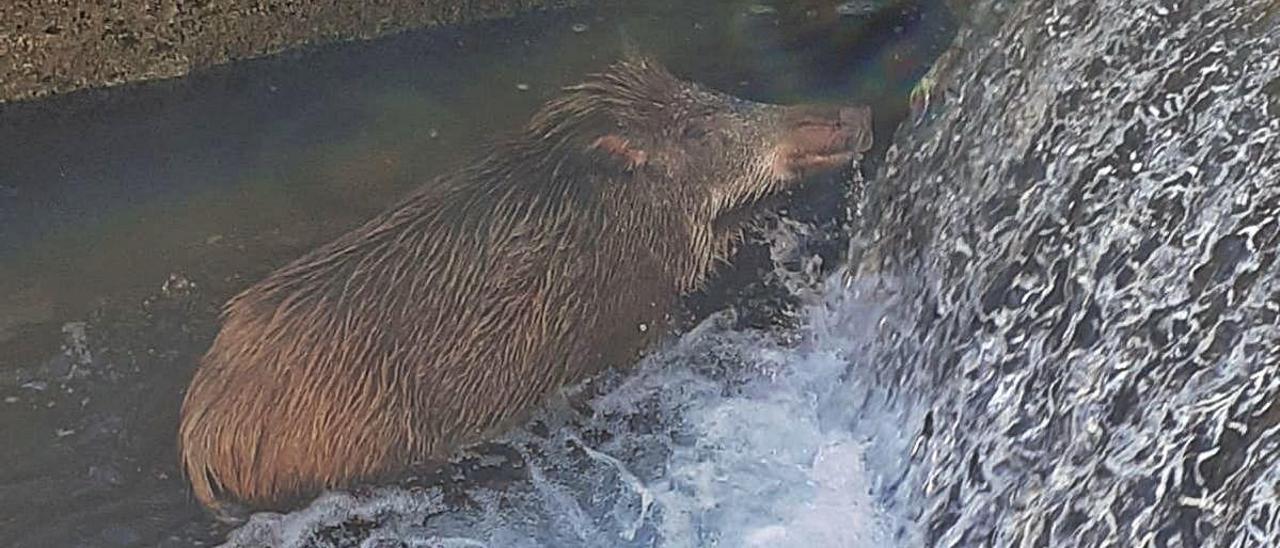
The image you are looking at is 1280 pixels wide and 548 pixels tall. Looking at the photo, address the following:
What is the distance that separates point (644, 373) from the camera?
3.72 m

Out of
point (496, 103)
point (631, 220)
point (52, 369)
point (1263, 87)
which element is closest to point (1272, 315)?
point (1263, 87)

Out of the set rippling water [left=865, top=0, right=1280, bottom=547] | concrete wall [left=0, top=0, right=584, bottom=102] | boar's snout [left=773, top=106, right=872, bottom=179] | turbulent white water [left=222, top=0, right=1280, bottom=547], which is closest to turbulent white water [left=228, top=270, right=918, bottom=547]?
turbulent white water [left=222, top=0, right=1280, bottom=547]

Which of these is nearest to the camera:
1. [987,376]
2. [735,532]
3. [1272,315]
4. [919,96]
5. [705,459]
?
[1272,315]

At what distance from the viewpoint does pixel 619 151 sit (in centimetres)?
377

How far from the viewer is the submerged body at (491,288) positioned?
3248 mm

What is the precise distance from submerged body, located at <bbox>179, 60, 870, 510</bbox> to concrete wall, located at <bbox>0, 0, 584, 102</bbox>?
1.44 metres

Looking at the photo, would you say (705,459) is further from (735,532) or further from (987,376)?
(987,376)

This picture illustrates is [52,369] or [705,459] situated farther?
[52,369]

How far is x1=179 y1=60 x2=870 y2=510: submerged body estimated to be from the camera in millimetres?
3248

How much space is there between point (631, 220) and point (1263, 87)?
5.12 feet

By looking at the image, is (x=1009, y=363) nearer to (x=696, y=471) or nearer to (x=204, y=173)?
(x=696, y=471)

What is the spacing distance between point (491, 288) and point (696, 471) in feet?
1.92

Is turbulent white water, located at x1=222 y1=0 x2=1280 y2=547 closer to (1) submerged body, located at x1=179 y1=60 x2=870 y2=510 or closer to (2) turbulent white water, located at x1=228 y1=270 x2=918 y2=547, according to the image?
(2) turbulent white water, located at x1=228 y1=270 x2=918 y2=547

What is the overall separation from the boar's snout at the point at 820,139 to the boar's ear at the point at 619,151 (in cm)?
37
